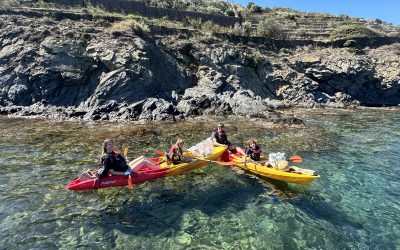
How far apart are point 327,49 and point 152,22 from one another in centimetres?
2210

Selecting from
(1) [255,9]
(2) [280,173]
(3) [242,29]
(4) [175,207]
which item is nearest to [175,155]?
(4) [175,207]

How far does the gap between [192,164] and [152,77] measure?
1598cm

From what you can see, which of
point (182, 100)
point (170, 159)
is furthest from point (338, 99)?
point (170, 159)

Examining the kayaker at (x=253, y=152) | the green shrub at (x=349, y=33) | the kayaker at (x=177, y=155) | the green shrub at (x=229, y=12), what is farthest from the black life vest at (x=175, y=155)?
the green shrub at (x=229, y=12)

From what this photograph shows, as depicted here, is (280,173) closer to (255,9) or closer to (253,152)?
(253,152)

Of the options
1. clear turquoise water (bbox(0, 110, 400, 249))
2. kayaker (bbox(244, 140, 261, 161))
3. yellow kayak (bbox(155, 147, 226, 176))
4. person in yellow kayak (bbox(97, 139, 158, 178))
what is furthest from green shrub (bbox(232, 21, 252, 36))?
person in yellow kayak (bbox(97, 139, 158, 178))

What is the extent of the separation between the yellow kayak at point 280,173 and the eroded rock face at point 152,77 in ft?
37.8

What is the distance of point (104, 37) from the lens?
29.1 m

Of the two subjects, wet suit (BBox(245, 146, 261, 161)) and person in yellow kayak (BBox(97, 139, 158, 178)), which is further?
wet suit (BBox(245, 146, 261, 161))

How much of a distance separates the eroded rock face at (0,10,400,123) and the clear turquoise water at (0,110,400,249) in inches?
336

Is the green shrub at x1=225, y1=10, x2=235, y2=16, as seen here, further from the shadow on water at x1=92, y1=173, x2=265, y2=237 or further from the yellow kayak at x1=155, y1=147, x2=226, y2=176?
the shadow on water at x1=92, y1=173, x2=265, y2=237

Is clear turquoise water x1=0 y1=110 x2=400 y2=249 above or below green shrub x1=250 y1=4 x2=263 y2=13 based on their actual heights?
below

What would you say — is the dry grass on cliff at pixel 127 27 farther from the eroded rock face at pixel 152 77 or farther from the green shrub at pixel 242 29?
the green shrub at pixel 242 29

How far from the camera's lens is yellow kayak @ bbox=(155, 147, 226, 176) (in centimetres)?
1191
